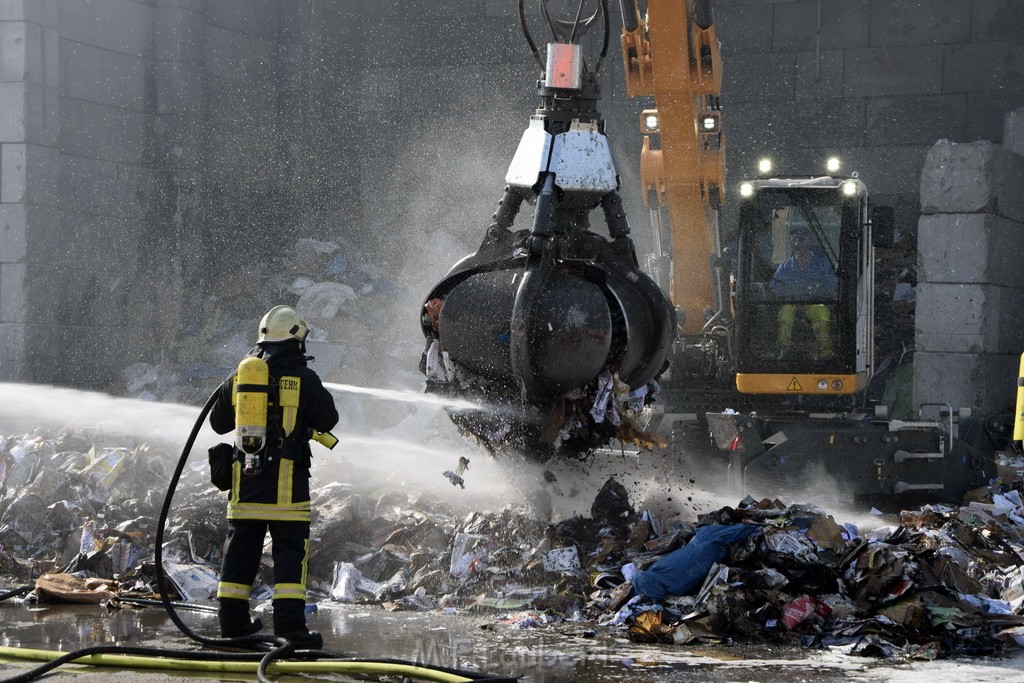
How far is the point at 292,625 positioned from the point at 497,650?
928 mm

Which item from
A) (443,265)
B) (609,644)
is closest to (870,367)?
(609,644)

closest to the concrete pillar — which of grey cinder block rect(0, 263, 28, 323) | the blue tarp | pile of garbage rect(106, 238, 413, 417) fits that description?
grey cinder block rect(0, 263, 28, 323)

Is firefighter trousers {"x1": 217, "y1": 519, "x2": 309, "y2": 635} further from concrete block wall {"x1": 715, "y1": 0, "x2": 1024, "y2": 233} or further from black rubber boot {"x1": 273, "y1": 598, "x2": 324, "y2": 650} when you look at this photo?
concrete block wall {"x1": 715, "y1": 0, "x2": 1024, "y2": 233}

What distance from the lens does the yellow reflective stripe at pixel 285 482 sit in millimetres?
5727

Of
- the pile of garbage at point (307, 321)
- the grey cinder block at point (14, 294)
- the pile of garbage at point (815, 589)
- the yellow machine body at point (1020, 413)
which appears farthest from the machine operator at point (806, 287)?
the grey cinder block at point (14, 294)

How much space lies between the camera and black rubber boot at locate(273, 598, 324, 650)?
5.62m

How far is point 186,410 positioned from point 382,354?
2.58m

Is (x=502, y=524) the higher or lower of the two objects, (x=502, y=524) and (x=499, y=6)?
the lower

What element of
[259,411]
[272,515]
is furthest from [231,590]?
[259,411]

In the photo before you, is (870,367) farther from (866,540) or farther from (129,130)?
(129,130)

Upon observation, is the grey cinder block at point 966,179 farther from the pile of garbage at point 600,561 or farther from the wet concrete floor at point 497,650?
the wet concrete floor at point 497,650

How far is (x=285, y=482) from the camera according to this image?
18.8 ft

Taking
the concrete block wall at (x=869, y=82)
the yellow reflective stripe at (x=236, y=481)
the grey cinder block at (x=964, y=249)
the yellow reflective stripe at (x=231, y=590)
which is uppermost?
the concrete block wall at (x=869, y=82)

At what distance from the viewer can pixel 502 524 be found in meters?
7.81
